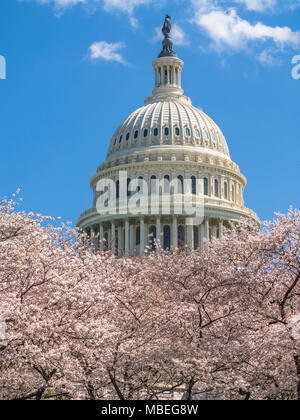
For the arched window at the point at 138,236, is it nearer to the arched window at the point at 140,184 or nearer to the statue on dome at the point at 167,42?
the arched window at the point at 140,184

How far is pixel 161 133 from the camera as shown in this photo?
10725 cm

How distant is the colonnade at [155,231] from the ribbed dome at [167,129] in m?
13.5

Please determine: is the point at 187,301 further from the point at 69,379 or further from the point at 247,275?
the point at 69,379

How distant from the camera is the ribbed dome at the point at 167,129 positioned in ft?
351

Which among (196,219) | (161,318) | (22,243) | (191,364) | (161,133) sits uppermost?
(161,133)

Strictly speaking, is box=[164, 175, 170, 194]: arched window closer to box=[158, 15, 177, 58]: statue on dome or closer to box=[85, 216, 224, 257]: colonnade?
box=[85, 216, 224, 257]: colonnade

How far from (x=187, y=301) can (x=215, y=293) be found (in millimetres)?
1246

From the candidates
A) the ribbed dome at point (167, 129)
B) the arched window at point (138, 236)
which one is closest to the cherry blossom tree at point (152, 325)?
the arched window at point (138, 236)

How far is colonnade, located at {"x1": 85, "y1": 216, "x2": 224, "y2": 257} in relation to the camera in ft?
310

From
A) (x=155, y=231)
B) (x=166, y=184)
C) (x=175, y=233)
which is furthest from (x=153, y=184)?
(x=175, y=233)

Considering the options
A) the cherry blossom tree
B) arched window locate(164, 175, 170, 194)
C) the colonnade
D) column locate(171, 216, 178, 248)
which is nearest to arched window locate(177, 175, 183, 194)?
arched window locate(164, 175, 170, 194)
